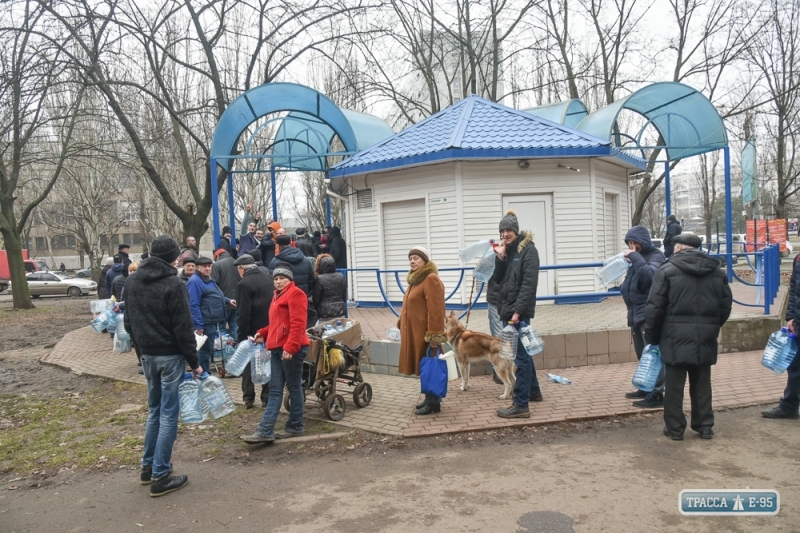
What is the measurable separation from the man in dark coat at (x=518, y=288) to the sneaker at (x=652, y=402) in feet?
3.98

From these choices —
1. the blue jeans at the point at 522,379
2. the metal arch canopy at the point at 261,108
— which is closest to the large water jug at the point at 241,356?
the blue jeans at the point at 522,379

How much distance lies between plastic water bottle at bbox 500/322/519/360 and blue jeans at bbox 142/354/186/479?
3114mm

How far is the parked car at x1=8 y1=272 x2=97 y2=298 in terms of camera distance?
3068cm

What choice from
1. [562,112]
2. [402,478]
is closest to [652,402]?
[402,478]

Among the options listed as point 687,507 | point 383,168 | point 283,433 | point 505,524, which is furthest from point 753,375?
point 383,168

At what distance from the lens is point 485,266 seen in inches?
280

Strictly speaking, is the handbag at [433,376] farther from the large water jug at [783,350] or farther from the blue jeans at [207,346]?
the large water jug at [783,350]

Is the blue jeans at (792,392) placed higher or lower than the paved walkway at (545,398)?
higher

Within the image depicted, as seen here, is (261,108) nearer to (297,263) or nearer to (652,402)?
(297,263)

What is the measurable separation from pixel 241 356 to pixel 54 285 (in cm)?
3040

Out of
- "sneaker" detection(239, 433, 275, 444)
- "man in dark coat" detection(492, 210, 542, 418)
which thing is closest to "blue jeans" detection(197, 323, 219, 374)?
"sneaker" detection(239, 433, 275, 444)

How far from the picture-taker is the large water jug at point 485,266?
702cm

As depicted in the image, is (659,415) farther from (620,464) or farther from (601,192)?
(601,192)

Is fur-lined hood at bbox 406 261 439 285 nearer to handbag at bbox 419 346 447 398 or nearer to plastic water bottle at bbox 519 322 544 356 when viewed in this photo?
handbag at bbox 419 346 447 398
